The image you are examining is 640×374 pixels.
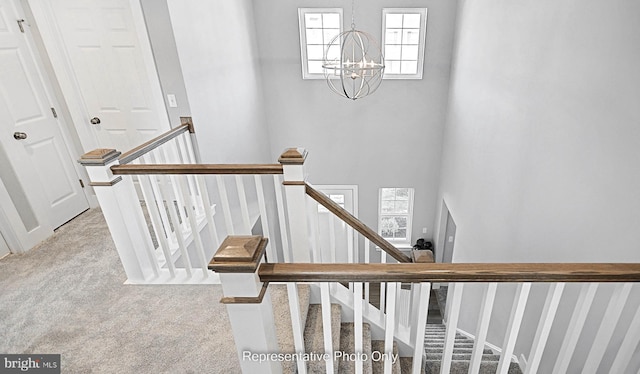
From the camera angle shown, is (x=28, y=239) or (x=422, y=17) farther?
(x=422, y=17)

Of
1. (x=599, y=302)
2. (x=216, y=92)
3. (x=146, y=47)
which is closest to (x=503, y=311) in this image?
(x=599, y=302)

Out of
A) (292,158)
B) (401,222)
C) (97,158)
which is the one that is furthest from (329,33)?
(97,158)

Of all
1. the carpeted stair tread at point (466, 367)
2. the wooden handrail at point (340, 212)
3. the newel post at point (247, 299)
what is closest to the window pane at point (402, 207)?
the carpeted stair tread at point (466, 367)

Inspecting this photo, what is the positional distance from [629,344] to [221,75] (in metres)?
3.91

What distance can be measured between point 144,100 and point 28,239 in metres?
1.55

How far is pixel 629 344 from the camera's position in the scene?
1.21 meters

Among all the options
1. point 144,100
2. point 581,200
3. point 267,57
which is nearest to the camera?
point 581,200

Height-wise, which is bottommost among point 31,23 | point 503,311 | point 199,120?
point 503,311

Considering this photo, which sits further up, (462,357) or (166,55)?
(166,55)

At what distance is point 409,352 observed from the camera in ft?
8.15

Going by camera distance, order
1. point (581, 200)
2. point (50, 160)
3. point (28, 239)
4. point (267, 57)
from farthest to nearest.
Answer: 1. point (267, 57)
2. point (50, 160)
3. point (28, 239)
4. point (581, 200)

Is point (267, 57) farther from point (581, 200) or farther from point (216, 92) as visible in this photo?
point (581, 200)

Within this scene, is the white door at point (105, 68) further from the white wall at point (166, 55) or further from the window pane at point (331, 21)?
the window pane at point (331, 21)

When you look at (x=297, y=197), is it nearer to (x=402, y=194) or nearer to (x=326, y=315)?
(x=326, y=315)
